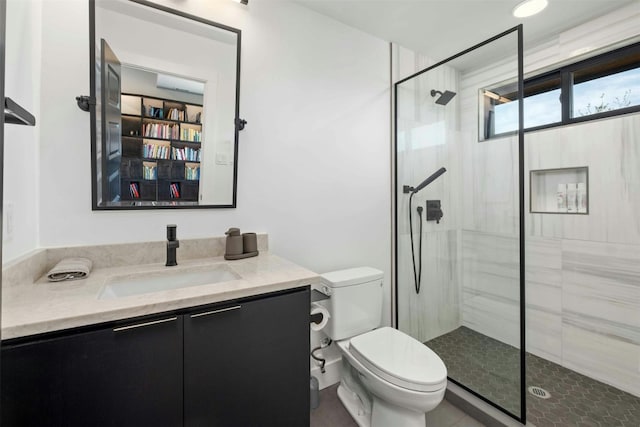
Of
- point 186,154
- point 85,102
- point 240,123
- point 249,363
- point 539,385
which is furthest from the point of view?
point 539,385

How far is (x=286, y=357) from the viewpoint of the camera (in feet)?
3.60

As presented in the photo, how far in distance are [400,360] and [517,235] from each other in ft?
3.17

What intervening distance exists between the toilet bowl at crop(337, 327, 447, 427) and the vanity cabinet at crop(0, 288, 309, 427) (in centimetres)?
40

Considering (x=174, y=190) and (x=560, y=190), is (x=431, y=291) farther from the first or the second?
(x=174, y=190)

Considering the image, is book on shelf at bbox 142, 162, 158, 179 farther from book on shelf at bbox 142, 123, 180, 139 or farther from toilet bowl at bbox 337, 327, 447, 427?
toilet bowl at bbox 337, 327, 447, 427

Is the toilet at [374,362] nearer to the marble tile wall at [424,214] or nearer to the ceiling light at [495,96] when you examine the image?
the marble tile wall at [424,214]

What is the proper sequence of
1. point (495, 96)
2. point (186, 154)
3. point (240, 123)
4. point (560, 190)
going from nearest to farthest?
point (186, 154), point (240, 123), point (495, 96), point (560, 190)

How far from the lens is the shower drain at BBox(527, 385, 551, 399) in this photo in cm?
171

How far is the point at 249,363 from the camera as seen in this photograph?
1.02m

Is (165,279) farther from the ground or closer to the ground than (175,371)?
farther from the ground

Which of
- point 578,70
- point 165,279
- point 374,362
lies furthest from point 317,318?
point 578,70

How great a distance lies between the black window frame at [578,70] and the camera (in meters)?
1.81

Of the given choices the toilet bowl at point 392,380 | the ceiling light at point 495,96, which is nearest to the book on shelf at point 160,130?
the toilet bowl at point 392,380

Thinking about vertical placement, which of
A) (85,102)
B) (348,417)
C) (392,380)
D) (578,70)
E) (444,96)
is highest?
(578,70)
